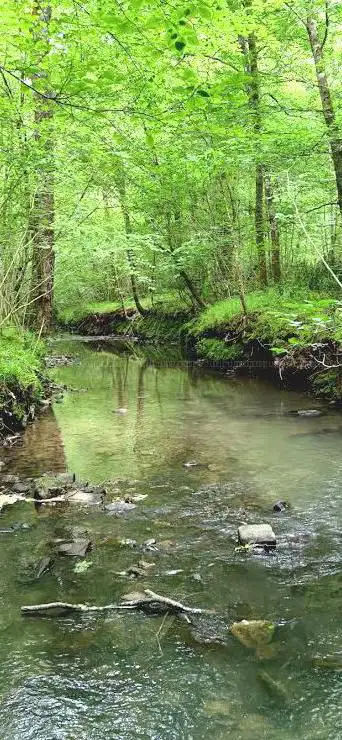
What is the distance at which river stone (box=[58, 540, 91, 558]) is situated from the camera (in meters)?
5.23

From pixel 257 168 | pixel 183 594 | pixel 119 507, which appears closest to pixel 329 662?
pixel 183 594

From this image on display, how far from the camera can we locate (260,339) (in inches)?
643

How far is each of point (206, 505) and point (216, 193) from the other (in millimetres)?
13892

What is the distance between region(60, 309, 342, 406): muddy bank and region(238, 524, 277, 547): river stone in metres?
1.73

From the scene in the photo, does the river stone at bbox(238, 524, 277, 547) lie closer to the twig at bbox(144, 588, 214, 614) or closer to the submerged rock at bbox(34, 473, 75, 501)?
the twig at bbox(144, 588, 214, 614)

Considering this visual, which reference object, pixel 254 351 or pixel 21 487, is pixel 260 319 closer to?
→ pixel 254 351

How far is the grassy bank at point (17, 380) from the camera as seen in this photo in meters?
9.94

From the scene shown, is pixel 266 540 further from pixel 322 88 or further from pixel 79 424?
pixel 322 88

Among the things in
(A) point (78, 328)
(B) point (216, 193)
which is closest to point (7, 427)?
(B) point (216, 193)

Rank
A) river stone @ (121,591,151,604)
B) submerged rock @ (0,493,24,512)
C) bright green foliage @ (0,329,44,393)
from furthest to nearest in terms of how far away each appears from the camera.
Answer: bright green foliage @ (0,329,44,393) → submerged rock @ (0,493,24,512) → river stone @ (121,591,151,604)

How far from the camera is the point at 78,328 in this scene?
135ft

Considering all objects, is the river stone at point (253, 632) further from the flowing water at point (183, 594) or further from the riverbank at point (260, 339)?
the riverbank at point (260, 339)

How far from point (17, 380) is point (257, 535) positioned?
21.3ft

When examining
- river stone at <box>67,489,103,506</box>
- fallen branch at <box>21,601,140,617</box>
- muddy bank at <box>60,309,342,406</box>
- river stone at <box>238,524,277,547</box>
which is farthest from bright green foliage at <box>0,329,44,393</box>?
fallen branch at <box>21,601,140,617</box>
